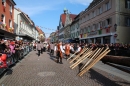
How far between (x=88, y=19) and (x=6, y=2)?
19.1 m

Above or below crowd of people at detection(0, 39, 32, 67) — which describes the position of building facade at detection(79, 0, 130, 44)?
above

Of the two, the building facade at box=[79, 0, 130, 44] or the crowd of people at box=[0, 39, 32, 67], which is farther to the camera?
the building facade at box=[79, 0, 130, 44]

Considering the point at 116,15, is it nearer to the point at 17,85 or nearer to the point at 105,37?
the point at 105,37

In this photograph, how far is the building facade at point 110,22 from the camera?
2578cm

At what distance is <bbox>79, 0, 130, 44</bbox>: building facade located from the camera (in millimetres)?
25781

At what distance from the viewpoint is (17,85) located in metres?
6.51

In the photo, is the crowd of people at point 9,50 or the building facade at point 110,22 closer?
the crowd of people at point 9,50

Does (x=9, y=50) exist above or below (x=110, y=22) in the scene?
below

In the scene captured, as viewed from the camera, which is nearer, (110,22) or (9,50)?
(9,50)

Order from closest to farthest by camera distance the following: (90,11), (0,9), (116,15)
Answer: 1. (0,9)
2. (116,15)
3. (90,11)

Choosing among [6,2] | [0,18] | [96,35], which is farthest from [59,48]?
[96,35]

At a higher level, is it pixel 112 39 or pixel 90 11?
pixel 90 11

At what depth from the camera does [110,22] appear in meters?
27.4

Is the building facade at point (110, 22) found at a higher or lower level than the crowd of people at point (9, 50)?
higher
